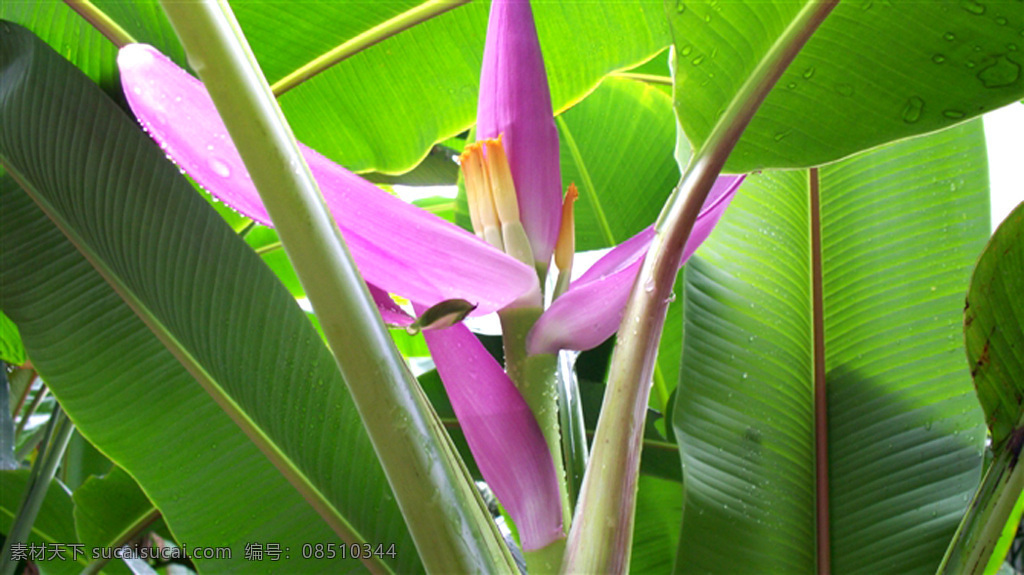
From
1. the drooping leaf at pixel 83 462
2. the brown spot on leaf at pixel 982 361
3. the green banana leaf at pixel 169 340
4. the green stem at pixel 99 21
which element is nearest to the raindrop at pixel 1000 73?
the brown spot on leaf at pixel 982 361

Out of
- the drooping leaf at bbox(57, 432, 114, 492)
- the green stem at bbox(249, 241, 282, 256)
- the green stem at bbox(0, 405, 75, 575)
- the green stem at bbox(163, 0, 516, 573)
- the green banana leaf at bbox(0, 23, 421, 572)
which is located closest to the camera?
the green stem at bbox(163, 0, 516, 573)

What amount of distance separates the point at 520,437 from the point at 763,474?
0.30 meters

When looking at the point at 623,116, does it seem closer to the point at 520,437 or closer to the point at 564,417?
the point at 564,417

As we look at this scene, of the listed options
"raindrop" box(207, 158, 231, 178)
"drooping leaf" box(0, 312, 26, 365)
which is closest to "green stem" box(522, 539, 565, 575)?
"raindrop" box(207, 158, 231, 178)

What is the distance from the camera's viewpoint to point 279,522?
1.60 feet

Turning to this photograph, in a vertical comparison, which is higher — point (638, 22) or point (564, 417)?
point (638, 22)

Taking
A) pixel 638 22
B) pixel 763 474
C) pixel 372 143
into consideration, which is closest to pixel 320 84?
pixel 372 143

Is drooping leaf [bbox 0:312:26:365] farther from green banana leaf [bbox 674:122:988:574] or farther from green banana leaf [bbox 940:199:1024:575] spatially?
green banana leaf [bbox 940:199:1024:575]

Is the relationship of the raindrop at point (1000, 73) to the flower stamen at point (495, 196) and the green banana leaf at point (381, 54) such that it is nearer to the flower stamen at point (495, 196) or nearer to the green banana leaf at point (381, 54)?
the flower stamen at point (495, 196)

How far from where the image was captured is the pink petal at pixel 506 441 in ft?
1.05

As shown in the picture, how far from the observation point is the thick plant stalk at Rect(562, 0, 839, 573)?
0.28 m

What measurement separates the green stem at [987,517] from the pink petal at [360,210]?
0.28m

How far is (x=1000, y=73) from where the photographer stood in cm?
35

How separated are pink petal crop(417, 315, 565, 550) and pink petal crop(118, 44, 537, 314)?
0.10 ft
